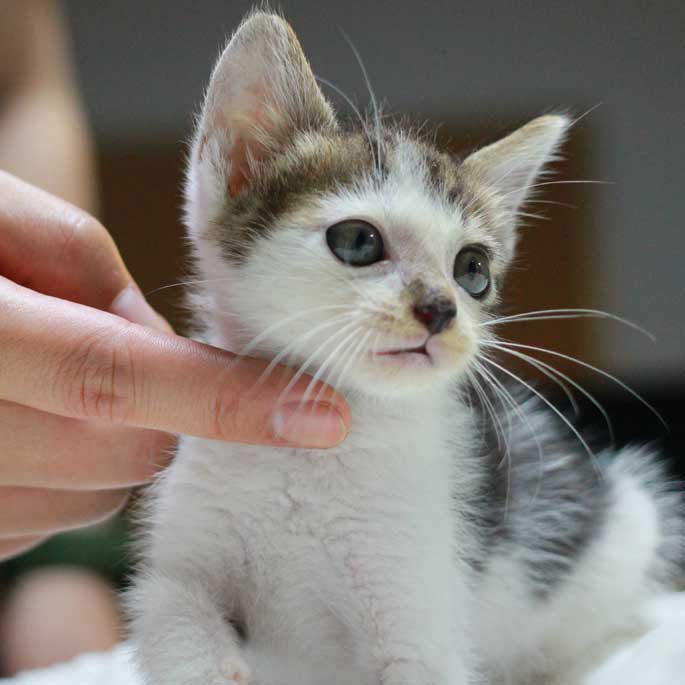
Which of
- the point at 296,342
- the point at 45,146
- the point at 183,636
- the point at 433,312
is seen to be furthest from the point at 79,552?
the point at 433,312

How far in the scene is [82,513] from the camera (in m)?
1.26

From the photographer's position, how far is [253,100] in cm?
94

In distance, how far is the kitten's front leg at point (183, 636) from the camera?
2.68 ft

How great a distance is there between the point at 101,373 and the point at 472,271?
0.41m

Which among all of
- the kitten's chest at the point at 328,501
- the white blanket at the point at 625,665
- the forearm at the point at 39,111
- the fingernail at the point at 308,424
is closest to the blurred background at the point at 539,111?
the forearm at the point at 39,111

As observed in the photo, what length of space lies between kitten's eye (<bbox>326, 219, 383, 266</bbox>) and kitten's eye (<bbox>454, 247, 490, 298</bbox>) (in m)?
0.12

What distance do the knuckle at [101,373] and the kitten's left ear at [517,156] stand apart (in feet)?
1.61

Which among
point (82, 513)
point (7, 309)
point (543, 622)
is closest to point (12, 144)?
point (82, 513)

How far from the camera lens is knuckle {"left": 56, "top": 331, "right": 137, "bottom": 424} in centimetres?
86

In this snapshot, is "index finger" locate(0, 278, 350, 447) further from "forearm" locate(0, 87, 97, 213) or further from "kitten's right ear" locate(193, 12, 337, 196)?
"forearm" locate(0, 87, 97, 213)

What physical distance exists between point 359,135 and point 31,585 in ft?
5.20

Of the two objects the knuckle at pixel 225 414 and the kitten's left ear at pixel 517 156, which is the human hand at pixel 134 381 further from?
the kitten's left ear at pixel 517 156

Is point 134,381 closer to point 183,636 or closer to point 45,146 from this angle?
point 183,636

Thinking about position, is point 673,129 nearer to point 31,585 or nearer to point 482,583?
point 482,583
